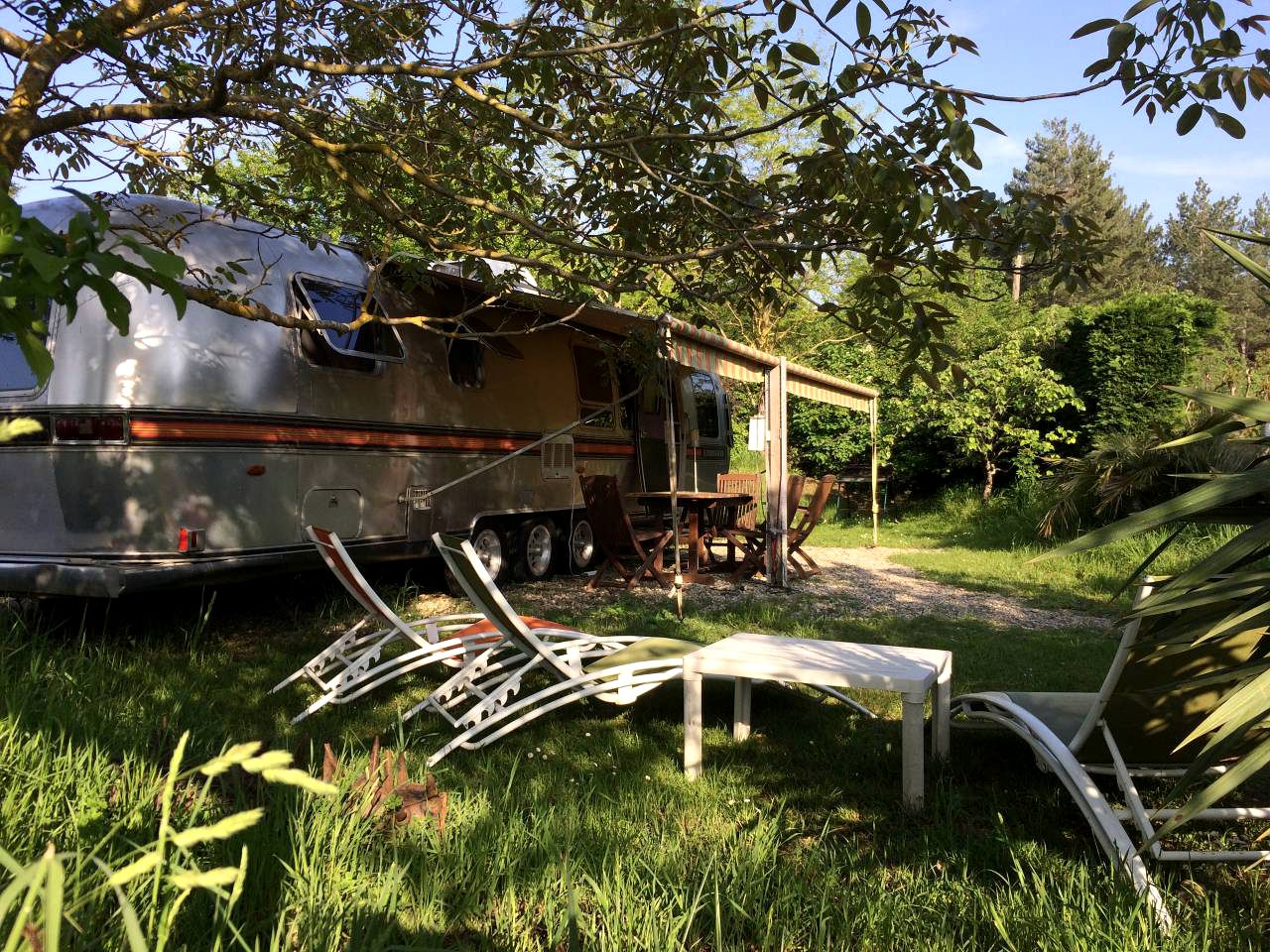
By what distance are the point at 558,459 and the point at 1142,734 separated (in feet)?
22.8

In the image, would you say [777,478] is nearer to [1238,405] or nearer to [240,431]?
[240,431]

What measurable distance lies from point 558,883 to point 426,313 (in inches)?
218

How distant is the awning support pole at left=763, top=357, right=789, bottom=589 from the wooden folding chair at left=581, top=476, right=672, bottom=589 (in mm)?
1011

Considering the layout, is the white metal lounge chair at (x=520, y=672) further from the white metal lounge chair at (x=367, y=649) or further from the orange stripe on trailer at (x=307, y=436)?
the orange stripe on trailer at (x=307, y=436)

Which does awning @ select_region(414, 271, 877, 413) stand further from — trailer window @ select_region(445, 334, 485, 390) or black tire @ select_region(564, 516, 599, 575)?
black tire @ select_region(564, 516, 599, 575)

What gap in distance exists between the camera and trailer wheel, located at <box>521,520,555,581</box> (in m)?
8.84

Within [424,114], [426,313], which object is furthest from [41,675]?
[426,313]

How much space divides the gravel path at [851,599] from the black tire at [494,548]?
272 millimetres

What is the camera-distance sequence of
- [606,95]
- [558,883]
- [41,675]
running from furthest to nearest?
[606,95] → [41,675] → [558,883]

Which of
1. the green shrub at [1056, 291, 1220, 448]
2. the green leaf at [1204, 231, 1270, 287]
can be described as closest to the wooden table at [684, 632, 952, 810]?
the green leaf at [1204, 231, 1270, 287]

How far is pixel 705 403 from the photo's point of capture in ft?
41.1

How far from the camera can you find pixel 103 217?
135 centimetres

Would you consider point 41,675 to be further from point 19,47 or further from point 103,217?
point 103,217

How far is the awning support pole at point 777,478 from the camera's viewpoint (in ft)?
29.1
